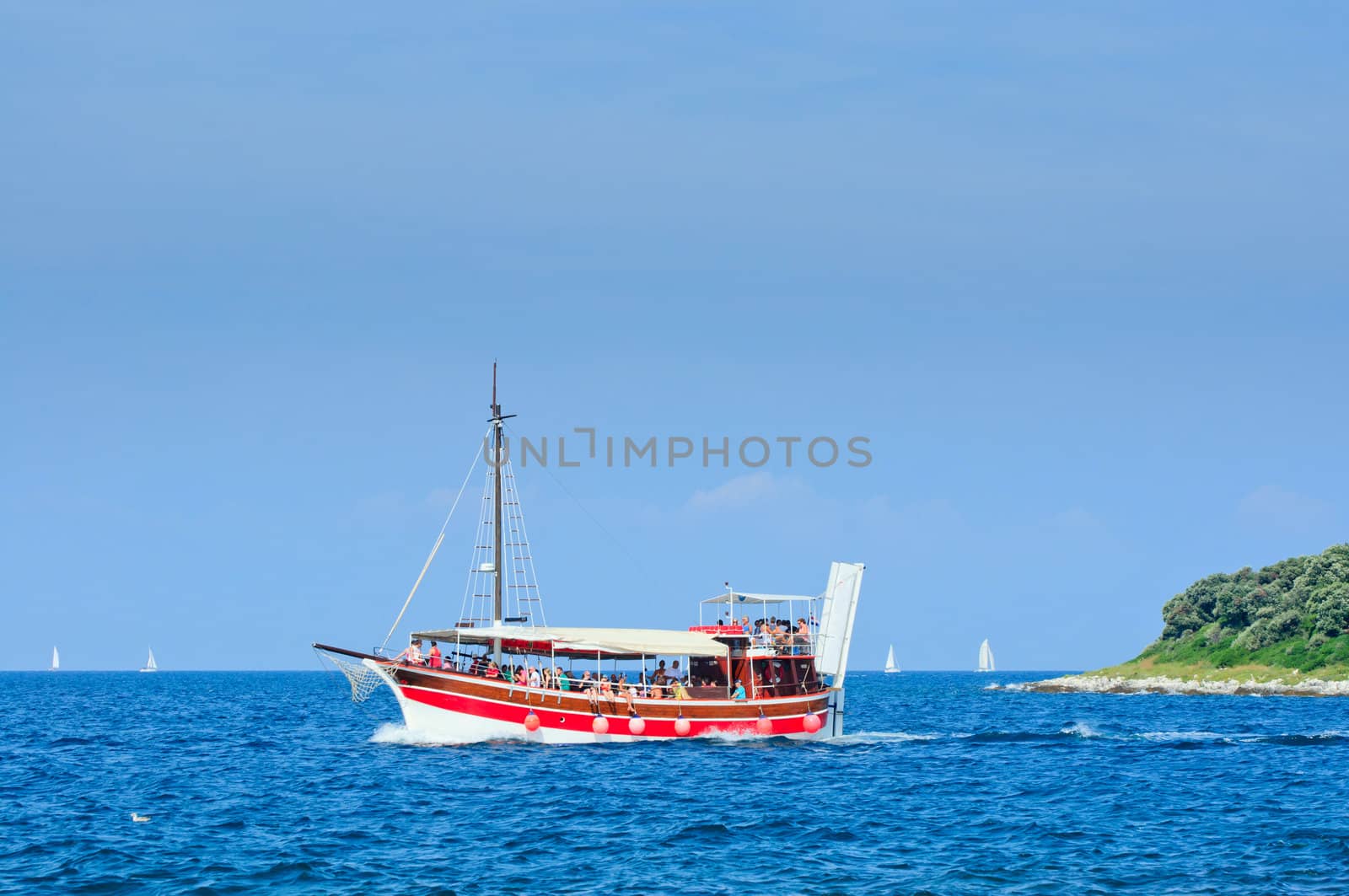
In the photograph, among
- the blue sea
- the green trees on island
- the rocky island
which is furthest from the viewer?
the green trees on island

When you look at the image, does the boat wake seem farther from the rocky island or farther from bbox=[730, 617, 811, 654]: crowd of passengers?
the rocky island

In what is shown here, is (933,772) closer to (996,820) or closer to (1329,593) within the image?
(996,820)

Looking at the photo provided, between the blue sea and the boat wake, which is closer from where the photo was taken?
the blue sea

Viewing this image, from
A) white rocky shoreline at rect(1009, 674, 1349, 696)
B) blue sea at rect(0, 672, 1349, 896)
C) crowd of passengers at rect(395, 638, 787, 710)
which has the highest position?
crowd of passengers at rect(395, 638, 787, 710)

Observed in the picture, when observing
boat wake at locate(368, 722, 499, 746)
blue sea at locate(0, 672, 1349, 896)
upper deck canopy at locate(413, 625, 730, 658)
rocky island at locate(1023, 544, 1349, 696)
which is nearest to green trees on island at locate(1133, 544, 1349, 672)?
rocky island at locate(1023, 544, 1349, 696)

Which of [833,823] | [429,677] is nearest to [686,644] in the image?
[429,677]

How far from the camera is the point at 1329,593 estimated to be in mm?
108938

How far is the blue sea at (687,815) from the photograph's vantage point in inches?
1145

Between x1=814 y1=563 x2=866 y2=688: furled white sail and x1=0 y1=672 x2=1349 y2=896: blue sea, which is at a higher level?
x1=814 y1=563 x2=866 y2=688: furled white sail

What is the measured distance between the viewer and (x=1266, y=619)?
117938mm

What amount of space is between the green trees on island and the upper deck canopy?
6913 centimetres

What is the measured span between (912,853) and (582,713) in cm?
2464

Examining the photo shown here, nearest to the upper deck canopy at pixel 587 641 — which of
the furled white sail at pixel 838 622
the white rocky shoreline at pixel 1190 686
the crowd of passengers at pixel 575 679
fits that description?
the crowd of passengers at pixel 575 679

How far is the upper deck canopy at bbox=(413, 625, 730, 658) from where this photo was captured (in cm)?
5494
